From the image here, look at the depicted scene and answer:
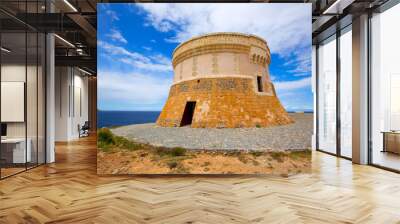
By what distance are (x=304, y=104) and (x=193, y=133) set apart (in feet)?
7.01

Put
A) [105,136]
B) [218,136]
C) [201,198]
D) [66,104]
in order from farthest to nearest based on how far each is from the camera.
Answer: [66,104] → [105,136] → [218,136] → [201,198]

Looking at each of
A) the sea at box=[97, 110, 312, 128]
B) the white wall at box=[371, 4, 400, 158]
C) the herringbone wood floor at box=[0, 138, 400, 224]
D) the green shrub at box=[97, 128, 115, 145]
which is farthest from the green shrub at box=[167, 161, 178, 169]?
the white wall at box=[371, 4, 400, 158]

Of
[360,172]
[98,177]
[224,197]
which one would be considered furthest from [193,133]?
[360,172]

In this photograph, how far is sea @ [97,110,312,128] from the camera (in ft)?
18.0

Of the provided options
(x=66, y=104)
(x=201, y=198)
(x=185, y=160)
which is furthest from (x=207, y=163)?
(x=66, y=104)

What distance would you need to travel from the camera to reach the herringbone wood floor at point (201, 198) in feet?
11.4

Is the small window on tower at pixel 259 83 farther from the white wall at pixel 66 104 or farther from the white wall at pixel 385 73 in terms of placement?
the white wall at pixel 66 104

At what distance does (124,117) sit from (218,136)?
1755mm

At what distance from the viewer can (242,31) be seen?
18.2 ft

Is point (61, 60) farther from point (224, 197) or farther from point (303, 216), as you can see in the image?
point (303, 216)

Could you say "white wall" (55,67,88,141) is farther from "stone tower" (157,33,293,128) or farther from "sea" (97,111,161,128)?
"stone tower" (157,33,293,128)

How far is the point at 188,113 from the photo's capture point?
18.5ft

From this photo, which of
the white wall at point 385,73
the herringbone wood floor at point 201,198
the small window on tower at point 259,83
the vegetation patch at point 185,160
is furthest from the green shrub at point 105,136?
the white wall at point 385,73

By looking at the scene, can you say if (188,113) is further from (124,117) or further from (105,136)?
(105,136)
